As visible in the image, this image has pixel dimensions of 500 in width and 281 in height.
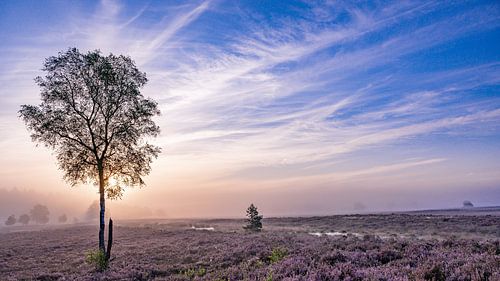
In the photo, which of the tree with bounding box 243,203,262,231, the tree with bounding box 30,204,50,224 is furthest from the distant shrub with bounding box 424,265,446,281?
the tree with bounding box 30,204,50,224

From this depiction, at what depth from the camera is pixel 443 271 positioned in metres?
8.69

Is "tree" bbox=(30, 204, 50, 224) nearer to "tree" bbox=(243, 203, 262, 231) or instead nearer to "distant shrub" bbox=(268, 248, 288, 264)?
"tree" bbox=(243, 203, 262, 231)

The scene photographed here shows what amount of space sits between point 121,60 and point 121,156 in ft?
23.2

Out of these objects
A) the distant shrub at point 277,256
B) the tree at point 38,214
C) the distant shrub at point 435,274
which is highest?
the distant shrub at point 435,274

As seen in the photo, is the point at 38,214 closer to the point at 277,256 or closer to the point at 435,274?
the point at 277,256

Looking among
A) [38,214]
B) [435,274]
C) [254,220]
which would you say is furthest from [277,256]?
[38,214]

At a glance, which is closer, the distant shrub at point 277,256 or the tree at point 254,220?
the distant shrub at point 277,256

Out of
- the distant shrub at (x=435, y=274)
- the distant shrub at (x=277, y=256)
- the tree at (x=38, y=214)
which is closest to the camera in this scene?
the distant shrub at (x=435, y=274)

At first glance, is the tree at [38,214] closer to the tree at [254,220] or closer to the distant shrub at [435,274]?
the tree at [254,220]

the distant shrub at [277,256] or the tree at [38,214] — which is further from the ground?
the distant shrub at [277,256]

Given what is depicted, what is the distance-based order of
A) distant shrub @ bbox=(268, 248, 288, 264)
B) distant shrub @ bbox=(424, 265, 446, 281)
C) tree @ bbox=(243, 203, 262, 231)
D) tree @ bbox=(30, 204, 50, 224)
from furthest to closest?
1. tree @ bbox=(30, 204, 50, 224)
2. tree @ bbox=(243, 203, 262, 231)
3. distant shrub @ bbox=(268, 248, 288, 264)
4. distant shrub @ bbox=(424, 265, 446, 281)

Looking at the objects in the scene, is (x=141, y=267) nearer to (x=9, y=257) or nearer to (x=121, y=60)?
(x=121, y=60)

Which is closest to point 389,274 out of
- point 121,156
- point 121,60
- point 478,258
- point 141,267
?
point 478,258

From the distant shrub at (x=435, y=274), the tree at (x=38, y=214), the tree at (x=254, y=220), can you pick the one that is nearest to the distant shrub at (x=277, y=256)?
the distant shrub at (x=435, y=274)
